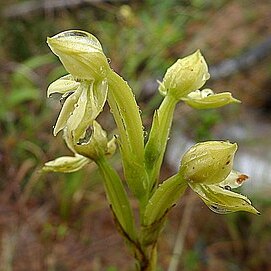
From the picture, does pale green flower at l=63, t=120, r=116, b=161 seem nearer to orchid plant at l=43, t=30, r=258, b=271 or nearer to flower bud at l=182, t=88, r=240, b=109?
orchid plant at l=43, t=30, r=258, b=271

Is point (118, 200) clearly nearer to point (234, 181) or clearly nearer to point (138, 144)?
point (138, 144)

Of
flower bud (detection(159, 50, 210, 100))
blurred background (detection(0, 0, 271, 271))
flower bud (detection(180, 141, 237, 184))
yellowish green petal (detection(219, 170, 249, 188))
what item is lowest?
blurred background (detection(0, 0, 271, 271))

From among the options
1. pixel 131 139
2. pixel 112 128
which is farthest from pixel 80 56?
pixel 112 128

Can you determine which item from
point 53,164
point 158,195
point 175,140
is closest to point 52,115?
point 175,140

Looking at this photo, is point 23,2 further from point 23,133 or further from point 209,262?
point 209,262

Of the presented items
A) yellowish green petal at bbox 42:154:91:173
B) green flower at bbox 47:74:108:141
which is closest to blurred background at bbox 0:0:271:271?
yellowish green petal at bbox 42:154:91:173

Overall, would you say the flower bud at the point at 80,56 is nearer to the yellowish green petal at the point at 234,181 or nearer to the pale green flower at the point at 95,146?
the pale green flower at the point at 95,146
